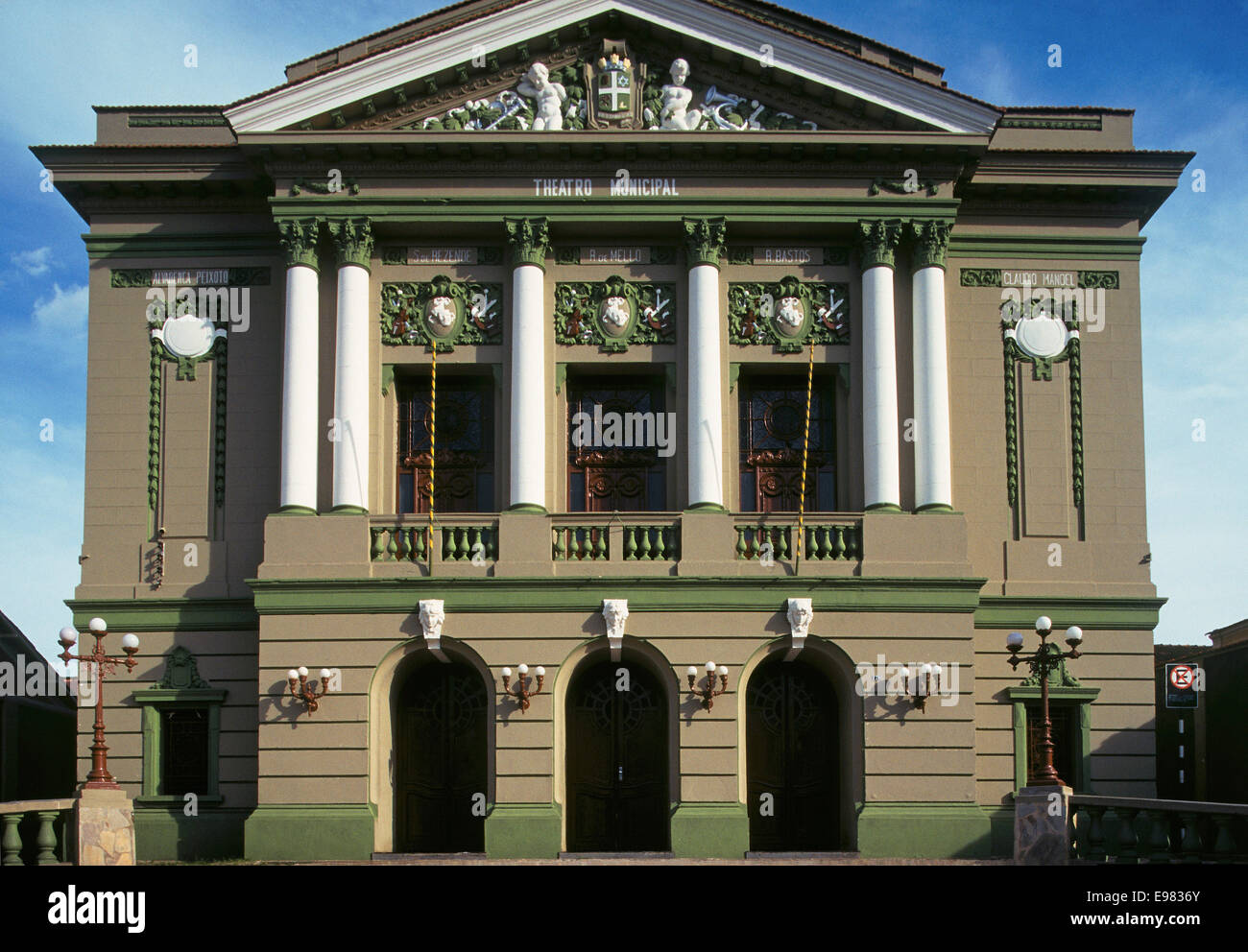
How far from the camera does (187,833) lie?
29531 mm

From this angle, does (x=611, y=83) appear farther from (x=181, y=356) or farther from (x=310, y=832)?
(x=310, y=832)

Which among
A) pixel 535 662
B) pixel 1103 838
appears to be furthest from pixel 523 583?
pixel 1103 838

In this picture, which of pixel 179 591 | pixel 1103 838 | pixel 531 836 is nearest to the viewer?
pixel 1103 838

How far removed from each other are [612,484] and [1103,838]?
37.5 ft

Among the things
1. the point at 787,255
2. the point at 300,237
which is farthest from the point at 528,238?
the point at 787,255

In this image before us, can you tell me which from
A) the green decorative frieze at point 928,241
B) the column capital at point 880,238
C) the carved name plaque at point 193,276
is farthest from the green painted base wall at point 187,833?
the green decorative frieze at point 928,241

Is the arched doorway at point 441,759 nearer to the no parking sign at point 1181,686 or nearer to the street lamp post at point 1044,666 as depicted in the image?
the street lamp post at point 1044,666

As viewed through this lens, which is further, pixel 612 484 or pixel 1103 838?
pixel 612 484

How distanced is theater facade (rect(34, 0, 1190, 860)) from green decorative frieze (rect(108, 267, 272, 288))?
0.08 m

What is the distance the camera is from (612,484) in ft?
101

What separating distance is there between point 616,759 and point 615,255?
32.3 feet

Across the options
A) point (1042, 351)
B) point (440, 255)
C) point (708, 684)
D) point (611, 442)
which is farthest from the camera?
point (1042, 351)

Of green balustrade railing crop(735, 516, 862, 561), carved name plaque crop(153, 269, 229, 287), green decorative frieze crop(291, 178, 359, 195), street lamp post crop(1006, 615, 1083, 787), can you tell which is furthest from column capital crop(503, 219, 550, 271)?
street lamp post crop(1006, 615, 1083, 787)

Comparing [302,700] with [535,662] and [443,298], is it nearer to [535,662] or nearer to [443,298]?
[535,662]
